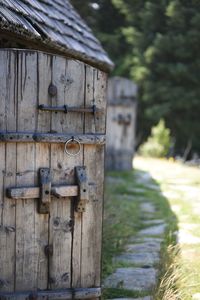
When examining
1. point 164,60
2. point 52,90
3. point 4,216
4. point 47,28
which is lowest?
point 4,216

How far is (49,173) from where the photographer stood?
3600 millimetres

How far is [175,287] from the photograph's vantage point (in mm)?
4215

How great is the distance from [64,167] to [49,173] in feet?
0.43

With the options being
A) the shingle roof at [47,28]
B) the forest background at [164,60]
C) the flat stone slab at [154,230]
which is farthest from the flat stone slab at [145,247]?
the forest background at [164,60]

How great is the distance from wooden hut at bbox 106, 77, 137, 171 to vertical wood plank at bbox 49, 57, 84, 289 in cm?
784

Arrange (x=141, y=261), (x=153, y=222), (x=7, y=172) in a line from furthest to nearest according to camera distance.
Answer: (x=153, y=222) < (x=141, y=261) < (x=7, y=172)

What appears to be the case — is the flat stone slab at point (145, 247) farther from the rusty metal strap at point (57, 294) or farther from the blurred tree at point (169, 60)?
the blurred tree at point (169, 60)

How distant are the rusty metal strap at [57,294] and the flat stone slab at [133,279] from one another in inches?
28.1

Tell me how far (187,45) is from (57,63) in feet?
48.9

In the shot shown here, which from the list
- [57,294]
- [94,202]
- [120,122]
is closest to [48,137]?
[94,202]

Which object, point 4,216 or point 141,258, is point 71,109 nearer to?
point 4,216

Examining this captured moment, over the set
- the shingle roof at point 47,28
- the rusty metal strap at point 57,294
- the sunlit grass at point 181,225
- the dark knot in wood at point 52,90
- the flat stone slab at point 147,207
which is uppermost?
the shingle roof at point 47,28

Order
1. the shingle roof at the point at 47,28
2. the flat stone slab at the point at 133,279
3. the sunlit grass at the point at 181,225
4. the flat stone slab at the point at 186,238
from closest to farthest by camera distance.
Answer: the shingle roof at the point at 47,28
the sunlit grass at the point at 181,225
the flat stone slab at the point at 133,279
the flat stone slab at the point at 186,238

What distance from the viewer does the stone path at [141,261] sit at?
4.48 metres
